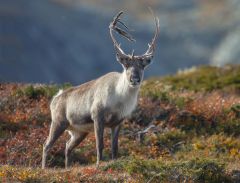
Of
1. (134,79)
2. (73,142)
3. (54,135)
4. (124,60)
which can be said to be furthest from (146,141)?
(134,79)

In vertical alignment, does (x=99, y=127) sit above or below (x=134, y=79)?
below

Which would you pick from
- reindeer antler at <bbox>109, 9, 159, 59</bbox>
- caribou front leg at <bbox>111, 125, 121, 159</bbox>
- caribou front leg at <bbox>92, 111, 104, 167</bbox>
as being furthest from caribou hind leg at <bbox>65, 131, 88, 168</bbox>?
reindeer antler at <bbox>109, 9, 159, 59</bbox>

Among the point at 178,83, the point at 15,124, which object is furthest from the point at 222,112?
the point at 178,83

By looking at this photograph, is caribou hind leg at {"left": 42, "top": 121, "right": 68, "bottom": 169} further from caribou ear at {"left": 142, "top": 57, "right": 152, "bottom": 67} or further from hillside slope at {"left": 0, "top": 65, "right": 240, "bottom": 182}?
caribou ear at {"left": 142, "top": 57, "right": 152, "bottom": 67}

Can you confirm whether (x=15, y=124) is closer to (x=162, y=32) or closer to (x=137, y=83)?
(x=137, y=83)

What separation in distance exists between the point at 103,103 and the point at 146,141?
11.2 feet

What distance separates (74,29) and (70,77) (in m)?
23.0

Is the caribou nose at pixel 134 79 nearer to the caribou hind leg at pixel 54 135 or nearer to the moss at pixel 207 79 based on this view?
the caribou hind leg at pixel 54 135

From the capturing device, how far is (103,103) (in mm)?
13938

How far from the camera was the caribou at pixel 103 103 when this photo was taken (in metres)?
13.8

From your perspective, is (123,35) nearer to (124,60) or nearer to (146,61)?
(124,60)

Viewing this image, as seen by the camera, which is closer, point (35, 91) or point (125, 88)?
point (125, 88)

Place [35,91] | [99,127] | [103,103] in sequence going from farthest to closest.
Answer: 1. [35,91]
2. [103,103]
3. [99,127]

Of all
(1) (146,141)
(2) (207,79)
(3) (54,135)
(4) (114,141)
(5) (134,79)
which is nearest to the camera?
(5) (134,79)
